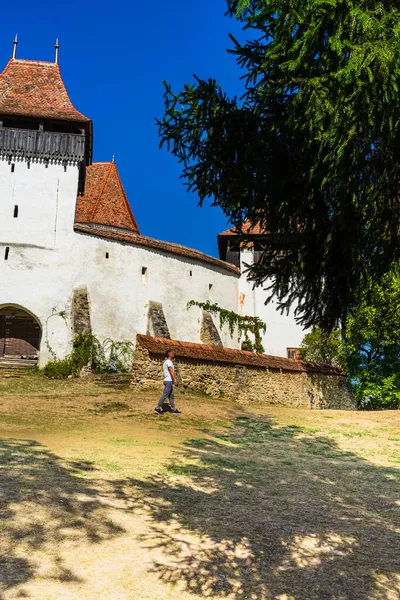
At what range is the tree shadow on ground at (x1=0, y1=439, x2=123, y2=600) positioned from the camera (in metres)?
4.09

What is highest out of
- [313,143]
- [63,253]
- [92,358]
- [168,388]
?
[63,253]

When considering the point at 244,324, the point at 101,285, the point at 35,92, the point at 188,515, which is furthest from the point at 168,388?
the point at 35,92

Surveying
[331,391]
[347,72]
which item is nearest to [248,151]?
[347,72]

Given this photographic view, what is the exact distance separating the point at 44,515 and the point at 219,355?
1233cm

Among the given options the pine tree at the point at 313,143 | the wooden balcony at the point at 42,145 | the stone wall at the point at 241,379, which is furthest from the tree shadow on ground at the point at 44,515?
the wooden balcony at the point at 42,145

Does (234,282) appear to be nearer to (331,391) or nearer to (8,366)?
(331,391)

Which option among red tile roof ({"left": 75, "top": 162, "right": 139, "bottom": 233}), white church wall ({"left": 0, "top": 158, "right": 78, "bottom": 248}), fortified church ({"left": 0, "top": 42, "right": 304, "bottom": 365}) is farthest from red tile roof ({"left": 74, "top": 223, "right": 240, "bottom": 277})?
red tile roof ({"left": 75, "top": 162, "right": 139, "bottom": 233})

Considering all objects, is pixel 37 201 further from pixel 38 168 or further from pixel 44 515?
pixel 44 515

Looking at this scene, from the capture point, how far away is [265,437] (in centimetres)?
1188

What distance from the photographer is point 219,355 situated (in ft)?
56.6

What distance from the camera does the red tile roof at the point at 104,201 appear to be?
100 feet

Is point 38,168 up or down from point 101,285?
up

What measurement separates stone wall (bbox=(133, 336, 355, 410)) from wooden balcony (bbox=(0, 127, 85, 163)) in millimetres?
12728

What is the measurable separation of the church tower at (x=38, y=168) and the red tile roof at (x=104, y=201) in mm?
5283
